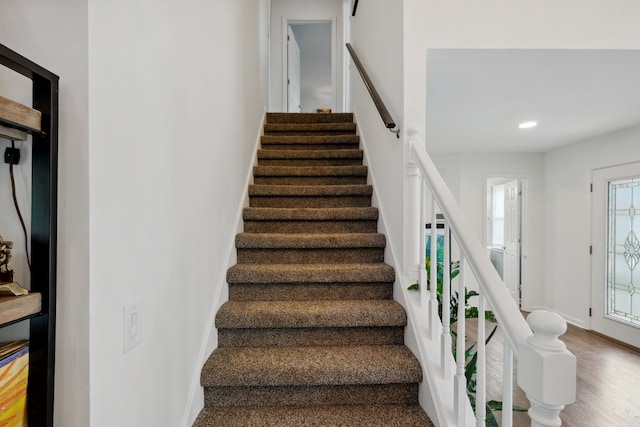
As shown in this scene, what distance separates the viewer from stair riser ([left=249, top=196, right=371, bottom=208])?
8.23ft

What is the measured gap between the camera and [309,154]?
2947mm

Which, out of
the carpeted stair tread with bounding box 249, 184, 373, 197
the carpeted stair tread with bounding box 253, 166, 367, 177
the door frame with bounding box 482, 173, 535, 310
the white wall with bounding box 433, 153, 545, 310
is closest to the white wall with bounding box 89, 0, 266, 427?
the carpeted stair tread with bounding box 249, 184, 373, 197

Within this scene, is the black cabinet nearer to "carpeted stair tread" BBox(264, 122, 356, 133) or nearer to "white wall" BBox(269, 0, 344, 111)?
"carpeted stair tread" BBox(264, 122, 356, 133)

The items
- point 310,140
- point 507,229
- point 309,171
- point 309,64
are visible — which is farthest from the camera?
point 309,64

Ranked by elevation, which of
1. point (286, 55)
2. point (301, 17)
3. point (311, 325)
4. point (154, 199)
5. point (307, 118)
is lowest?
point (311, 325)

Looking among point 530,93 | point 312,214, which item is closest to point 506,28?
point 530,93

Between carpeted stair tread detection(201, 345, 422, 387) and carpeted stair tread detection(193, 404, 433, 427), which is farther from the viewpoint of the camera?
carpeted stair tread detection(201, 345, 422, 387)

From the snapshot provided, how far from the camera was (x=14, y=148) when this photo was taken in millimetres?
630

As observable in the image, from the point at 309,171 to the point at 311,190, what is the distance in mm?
274

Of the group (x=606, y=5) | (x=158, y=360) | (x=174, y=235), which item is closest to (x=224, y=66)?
(x=174, y=235)

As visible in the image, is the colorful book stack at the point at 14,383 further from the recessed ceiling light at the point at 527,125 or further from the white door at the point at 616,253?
the white door at the point at 616,253

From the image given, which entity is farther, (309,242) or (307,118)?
(307,118)

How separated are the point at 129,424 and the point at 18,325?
0.40 metres

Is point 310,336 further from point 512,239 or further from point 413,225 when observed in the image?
point 512,239
